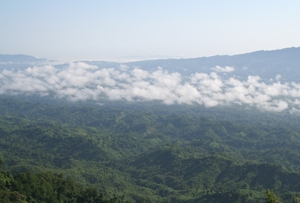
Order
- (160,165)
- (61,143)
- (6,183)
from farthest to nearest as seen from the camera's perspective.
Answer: (61,143), (160,165), (6,183)

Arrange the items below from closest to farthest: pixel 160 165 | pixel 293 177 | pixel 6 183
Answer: pixel 6 183 → pixel 293 177 → pixel 160 165

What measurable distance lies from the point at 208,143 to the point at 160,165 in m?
50.2

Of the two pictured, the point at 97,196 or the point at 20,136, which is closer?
the point at 97,196

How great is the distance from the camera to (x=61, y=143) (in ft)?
596

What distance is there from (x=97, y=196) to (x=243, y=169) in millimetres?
75056

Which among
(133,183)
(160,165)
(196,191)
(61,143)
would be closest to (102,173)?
(133,183)

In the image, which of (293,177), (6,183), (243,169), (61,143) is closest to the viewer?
(6,183)

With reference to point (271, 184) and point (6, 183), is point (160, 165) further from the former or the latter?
point (6, 183)

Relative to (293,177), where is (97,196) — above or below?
above

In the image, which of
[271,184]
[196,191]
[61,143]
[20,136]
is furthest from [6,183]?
[20,136]

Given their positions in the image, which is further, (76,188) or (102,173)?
(102,173)

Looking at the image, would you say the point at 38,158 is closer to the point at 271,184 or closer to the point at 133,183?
the point at 133,183

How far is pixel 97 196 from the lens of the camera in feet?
239

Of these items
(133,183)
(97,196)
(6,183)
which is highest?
(6,183)
